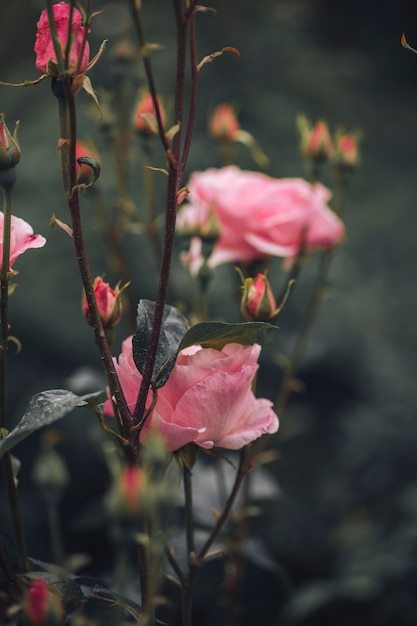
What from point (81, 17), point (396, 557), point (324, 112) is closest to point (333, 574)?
point (396, 557)

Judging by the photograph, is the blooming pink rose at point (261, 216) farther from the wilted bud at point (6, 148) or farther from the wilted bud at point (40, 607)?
the wilted bud at point (40, 607)

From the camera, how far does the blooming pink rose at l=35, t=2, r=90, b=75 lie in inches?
14.0

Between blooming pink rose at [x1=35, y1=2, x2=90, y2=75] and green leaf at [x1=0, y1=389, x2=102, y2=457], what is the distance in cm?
16

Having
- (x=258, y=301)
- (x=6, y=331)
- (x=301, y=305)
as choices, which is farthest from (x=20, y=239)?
(x=301, y=305)

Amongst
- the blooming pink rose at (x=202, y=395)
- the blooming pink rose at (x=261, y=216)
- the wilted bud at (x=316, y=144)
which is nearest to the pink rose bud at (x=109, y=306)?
the blooming pink rose at (x=202, y=395)

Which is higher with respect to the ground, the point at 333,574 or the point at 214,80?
the point at 214,80

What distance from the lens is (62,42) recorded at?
361mm

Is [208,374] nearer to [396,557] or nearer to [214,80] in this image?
[396,557]

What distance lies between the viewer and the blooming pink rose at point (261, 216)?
2.27 ft

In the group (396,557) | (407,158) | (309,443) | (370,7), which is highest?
(370,7)

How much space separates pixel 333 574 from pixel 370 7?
38.5 inches

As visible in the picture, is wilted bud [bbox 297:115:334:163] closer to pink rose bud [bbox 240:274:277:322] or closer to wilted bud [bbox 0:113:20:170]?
pink rose bud [bbox 240:274:277:322]

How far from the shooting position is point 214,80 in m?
1.22

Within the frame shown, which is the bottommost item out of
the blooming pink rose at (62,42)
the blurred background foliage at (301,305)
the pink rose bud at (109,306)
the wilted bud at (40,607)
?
the blurred background foliage at (301,305)
